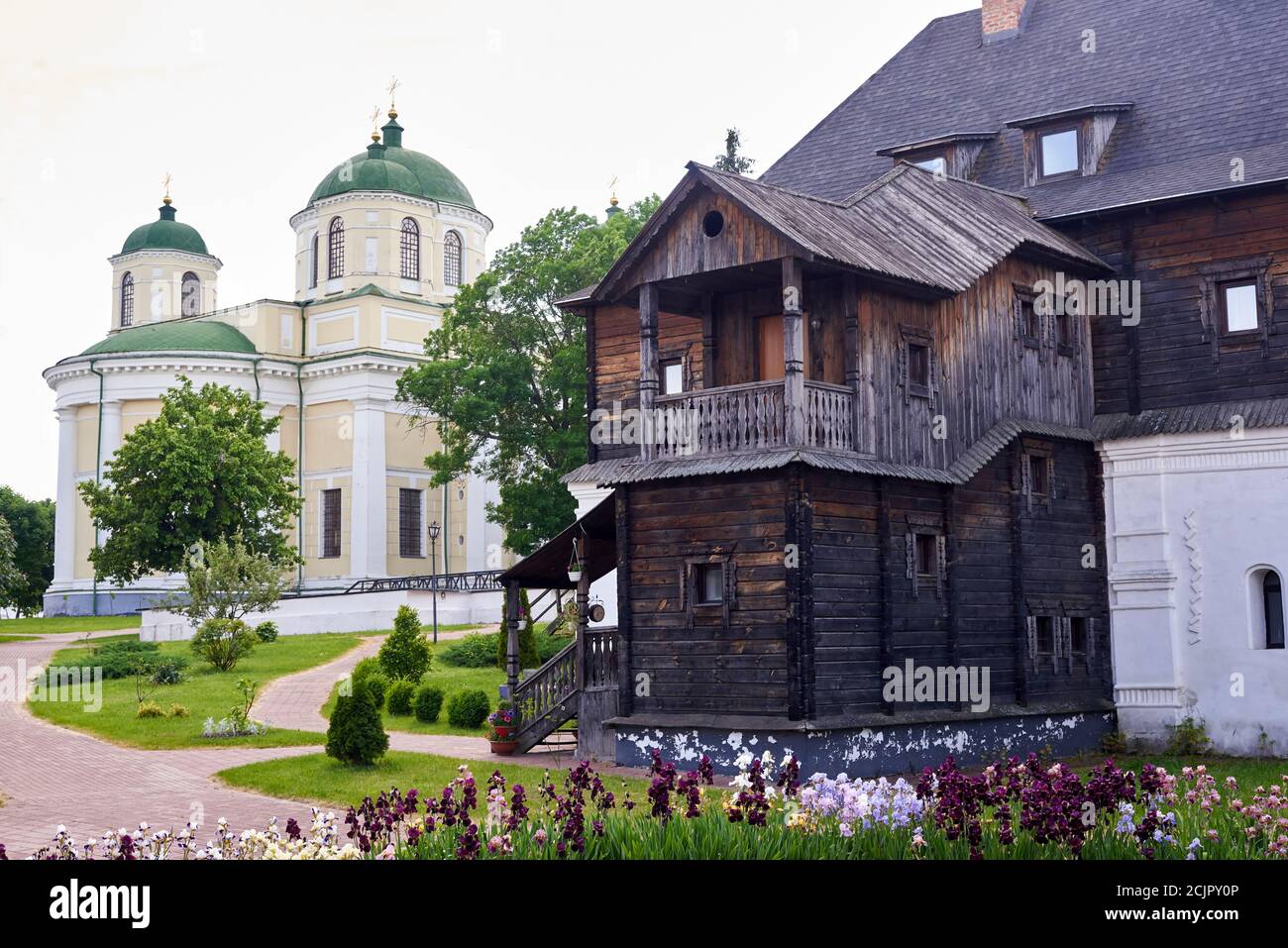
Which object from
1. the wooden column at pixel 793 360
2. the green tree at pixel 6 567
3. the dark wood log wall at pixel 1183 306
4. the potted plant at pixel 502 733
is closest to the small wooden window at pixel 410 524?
the green tree at pixel 6 567

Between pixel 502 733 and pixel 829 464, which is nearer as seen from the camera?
pixel 829 464

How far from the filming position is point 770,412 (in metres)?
20.2

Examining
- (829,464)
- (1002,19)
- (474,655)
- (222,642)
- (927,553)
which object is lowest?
(474,655)

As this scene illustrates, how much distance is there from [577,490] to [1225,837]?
978 inches

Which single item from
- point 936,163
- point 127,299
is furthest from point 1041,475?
point 127,299

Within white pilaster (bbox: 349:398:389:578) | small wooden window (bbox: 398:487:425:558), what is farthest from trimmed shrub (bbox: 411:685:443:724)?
small wooden window (bbox: 398:487:425:558)

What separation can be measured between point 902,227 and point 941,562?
5.09 m

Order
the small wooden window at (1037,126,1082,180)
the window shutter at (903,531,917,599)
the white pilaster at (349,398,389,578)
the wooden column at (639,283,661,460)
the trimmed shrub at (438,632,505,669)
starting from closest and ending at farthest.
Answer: the wooden column at (639,283,661,460) → the window shutter at (903,531,917,599) → the small wooden window at (1037,126,1082,180) → the trimmed shrub at (438,632,505,669) → the white pilaster at (349,398,389,578)

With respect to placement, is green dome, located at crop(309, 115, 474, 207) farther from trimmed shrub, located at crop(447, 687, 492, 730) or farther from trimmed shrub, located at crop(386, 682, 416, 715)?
trimmed shrub, located at crop(447, 687, 492, 730)

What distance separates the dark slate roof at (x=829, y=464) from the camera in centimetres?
1994

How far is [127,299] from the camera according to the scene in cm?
7081

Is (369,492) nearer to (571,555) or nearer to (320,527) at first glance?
(320,527)

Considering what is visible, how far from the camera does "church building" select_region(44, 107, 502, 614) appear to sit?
59812 millimetres

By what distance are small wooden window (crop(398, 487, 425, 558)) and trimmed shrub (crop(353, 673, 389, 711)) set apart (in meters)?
30.9
